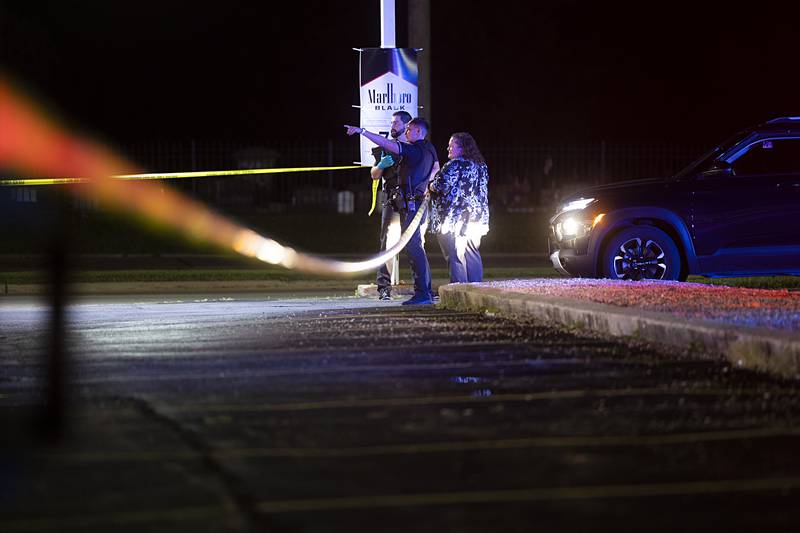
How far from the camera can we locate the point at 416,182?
1402 centimetres

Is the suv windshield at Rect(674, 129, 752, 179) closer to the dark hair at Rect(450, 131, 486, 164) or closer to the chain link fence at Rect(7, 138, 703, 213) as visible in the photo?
the dark hair at Rect(450, 131, 486, 164)

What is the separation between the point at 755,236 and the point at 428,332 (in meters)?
5.60

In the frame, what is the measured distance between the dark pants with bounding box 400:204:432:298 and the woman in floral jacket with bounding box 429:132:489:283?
21cm

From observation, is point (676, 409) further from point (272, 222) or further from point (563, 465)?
point (272, 222)

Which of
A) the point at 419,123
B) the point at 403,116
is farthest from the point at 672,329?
the point at 403,116

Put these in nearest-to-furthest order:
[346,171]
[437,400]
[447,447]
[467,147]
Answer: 1. [447,447]
2. [437,400]
3. [467,147]
4. [346,171]

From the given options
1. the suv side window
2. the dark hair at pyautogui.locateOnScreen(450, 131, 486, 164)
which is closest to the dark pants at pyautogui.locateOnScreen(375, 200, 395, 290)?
the dark hair at pyautogui.locateOnScreen(450, 131, 486, 164)

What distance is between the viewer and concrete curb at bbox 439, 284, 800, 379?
7.56 meters

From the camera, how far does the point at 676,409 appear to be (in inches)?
262

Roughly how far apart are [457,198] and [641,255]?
204 centimetres

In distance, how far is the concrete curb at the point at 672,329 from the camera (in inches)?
298

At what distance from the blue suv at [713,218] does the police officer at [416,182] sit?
1765 mm

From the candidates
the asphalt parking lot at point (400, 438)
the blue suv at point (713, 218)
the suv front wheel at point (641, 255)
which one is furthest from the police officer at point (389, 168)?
the asphalt parking lot at point (400, 438)

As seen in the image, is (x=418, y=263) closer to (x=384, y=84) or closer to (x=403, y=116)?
(x=403, y=116)
